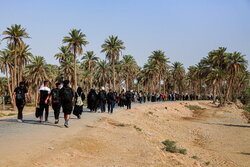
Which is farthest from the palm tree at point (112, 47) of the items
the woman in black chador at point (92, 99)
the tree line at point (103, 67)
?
the woman in black chador at point (92, 99)

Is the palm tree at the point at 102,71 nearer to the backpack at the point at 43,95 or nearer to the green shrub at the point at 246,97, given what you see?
the green shrub at the point at 246,97

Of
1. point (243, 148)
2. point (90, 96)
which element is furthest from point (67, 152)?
point (243, 148)

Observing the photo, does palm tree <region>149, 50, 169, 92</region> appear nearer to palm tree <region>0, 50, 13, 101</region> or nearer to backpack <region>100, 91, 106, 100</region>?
palm tree <region>0, 50, 13, 101</region>

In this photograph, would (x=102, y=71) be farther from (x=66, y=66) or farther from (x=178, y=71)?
(x=178, y=71)

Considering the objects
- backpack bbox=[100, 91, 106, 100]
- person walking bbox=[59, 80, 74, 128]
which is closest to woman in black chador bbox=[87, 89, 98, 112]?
backpack bbox=[100, 91, 106, 100]

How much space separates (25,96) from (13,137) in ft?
11.6

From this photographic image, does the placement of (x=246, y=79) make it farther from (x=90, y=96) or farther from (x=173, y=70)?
(x=90, y=96)

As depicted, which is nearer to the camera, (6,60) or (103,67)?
(6,60)

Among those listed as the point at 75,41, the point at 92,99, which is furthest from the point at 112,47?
the point at 92,99

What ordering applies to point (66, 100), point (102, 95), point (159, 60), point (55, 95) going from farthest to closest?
1. point (159, 60)
2. point (102, 95)
3. point (55, 95)
4. point (66, 100)

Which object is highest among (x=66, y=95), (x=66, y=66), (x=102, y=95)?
(x=66, y=66)

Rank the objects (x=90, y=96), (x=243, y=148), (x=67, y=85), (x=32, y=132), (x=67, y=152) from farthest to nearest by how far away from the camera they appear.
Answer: (x=90, y=96), (x=243, y=148), (x=67, y=85), (x=32, y=132), (x=67, y=152)

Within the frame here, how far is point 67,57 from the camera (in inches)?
2510

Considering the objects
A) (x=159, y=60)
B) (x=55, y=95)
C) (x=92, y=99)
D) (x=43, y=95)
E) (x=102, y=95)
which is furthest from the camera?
(x=159, y=60)
